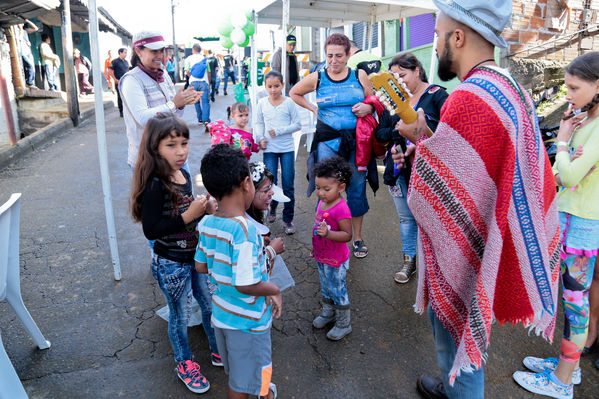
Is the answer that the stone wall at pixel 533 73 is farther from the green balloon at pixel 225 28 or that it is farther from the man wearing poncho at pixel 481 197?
the man wearing poncho at pixel 481 197

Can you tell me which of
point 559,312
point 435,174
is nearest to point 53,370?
point 435,174

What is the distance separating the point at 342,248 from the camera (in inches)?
106

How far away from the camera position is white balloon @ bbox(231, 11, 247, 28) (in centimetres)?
866

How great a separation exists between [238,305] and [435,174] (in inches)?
41.2

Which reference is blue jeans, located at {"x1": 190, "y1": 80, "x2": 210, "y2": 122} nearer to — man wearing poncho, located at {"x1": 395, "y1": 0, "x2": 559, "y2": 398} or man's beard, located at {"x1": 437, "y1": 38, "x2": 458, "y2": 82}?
man's beard, located at {"x1": 437, "y1": 38, "x2": 458, "y2": 82}

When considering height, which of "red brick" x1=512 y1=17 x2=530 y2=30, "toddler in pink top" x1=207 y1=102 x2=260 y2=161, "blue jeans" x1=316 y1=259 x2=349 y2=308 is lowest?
"blue jeans" x1=316 y1=259 x2=349 y2=308

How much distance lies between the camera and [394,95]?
182cm

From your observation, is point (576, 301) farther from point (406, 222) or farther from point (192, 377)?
point (192, 377)

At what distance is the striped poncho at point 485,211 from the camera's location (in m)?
1.45

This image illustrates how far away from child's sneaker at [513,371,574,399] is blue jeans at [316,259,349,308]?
43.4 inches

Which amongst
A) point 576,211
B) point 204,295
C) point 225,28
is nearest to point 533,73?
point 576,211

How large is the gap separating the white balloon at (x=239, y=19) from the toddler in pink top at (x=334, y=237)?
6984mm

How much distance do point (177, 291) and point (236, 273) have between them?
2.39ft

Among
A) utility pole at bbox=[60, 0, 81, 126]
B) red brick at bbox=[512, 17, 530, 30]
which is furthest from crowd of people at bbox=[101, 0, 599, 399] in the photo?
utility pole at bbox=[60, 0, 81, 126]
